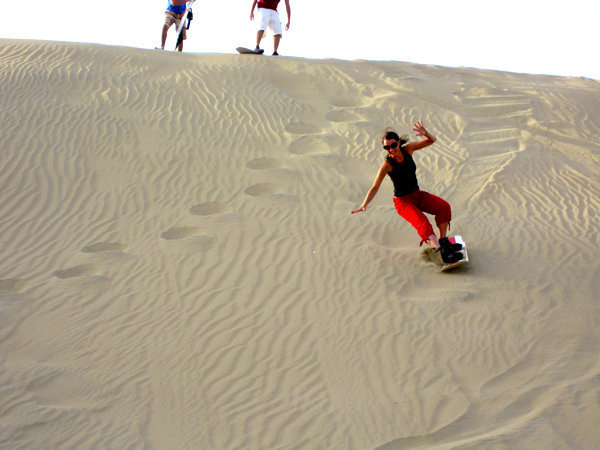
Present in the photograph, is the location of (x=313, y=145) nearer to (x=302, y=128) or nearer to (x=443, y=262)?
(x=302, y=128)

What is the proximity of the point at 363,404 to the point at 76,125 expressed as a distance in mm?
6735

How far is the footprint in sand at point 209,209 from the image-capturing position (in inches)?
296

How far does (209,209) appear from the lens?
300 inches

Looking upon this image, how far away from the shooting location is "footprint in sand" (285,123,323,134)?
9695mm

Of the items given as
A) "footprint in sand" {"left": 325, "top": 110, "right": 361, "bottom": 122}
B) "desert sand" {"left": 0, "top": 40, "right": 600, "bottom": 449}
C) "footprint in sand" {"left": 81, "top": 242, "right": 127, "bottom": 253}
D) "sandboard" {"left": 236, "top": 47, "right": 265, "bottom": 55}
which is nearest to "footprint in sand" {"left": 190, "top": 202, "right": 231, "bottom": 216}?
"desert sand" {"left": 0, "top": 40, "right": 600, "bottom": 449}

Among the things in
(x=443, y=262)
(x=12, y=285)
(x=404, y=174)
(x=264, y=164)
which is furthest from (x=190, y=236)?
(x=443, y=262)

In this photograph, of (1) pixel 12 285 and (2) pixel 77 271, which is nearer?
(1) pixel 12 285

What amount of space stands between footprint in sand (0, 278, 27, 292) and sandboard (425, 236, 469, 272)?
166 inches

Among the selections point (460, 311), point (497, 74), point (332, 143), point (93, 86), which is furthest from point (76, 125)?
point (497, 74)

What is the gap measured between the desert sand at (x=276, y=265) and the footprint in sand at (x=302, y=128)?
41 mm

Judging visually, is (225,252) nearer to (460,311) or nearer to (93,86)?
(460,311)

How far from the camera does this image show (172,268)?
640 centimetres

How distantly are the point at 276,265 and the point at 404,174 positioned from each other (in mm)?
1661

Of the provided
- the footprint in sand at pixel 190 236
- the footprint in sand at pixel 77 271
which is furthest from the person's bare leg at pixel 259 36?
the footprint in sand at pixel 77 271
